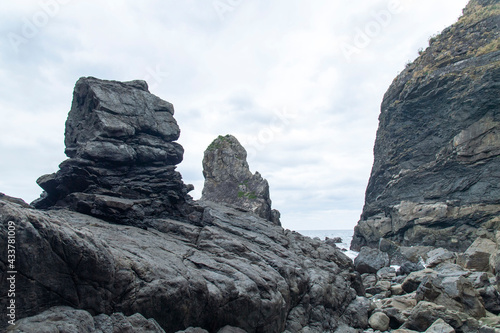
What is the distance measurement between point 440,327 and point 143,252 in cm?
1603

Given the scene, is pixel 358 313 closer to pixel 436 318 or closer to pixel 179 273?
pixel 436 318

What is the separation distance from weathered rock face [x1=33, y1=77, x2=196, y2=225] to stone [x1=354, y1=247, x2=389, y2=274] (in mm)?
24478

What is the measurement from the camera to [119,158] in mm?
23109

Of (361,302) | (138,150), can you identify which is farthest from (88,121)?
(361,302)

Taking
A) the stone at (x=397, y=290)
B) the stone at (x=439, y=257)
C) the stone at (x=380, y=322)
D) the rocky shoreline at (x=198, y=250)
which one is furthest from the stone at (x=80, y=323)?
the stone at (x=439, y=257)

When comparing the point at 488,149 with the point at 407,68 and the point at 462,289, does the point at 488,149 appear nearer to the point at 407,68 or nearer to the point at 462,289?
the point at 407,68

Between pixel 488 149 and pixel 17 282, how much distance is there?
198 ft

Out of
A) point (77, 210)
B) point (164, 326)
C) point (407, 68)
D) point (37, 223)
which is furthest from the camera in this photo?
point (407, 68)

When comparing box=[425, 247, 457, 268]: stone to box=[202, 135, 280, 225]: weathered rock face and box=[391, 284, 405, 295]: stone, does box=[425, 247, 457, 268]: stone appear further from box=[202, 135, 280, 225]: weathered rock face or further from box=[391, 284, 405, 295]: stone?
box=[202, 135, 280, 225]: weathered rock face

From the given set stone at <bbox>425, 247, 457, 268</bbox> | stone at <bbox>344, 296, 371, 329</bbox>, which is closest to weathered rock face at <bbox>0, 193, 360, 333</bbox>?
stone at <bbox>344, 296, 371, 329</bbox>

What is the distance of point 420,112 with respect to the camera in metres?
63.4

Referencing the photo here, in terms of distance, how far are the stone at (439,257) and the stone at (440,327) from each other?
21.5 meters

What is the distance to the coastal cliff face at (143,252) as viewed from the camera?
9984mm

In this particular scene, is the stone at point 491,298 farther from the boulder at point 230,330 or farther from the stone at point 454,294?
the boulder at point 230,330
